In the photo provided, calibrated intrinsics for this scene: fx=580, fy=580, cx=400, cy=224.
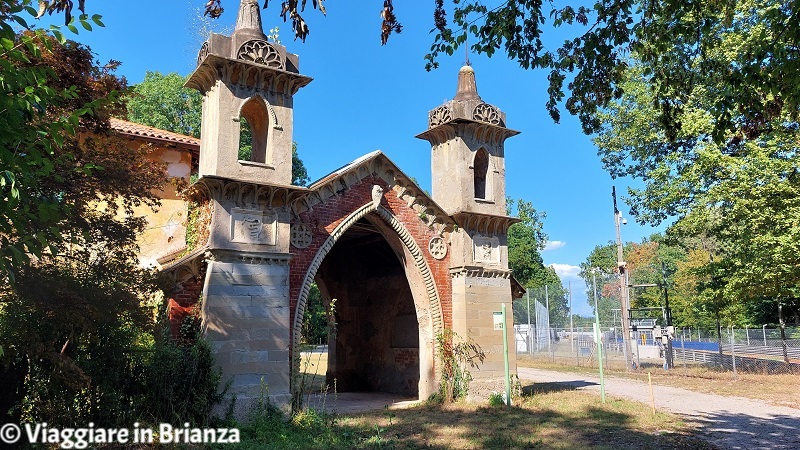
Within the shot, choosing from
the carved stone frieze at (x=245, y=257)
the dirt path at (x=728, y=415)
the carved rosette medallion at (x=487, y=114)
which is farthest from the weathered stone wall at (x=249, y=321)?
the dirt path at (x=728, y=415)

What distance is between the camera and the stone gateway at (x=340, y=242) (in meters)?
11.1

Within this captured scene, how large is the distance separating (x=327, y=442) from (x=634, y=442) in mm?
5239

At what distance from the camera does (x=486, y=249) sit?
15.3 meters

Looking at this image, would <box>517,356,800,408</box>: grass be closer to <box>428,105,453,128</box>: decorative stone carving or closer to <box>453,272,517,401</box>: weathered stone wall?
<box>453,272,517,401</box>: weathered stone wall

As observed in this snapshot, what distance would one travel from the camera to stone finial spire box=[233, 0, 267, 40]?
12.0m

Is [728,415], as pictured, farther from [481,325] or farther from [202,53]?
[202,53]

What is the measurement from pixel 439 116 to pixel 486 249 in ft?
12.3

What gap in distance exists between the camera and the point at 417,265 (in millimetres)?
14484

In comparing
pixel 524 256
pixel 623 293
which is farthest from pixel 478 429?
pixel 524 256

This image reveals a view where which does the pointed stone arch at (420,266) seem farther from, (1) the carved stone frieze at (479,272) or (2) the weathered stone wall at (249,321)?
(2) the weathered stone wall at (249,321)

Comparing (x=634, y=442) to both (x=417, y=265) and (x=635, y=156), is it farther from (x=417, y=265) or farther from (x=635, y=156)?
(x=635, y=156)

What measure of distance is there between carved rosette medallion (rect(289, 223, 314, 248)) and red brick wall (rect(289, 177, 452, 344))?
11cm

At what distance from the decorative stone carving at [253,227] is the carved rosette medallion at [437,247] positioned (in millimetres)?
4437

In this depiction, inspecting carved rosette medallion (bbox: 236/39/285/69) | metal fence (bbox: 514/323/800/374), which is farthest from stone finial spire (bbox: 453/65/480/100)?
metal fence (bbox: 514/323/800/374)
